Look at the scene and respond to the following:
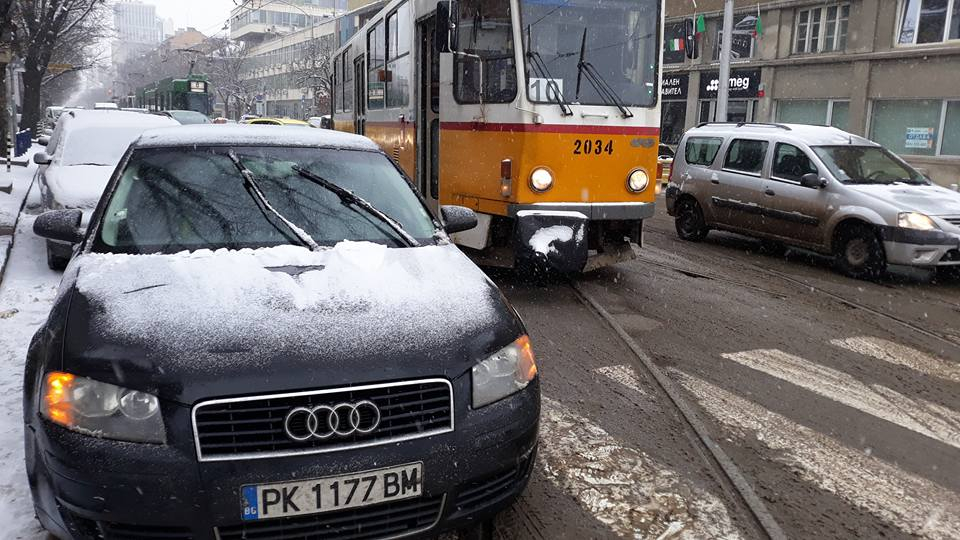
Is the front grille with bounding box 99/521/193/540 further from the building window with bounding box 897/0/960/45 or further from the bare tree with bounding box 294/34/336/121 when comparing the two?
the bare tree with bounding box 294/34/336/121

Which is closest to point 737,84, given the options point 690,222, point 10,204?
point 690,222

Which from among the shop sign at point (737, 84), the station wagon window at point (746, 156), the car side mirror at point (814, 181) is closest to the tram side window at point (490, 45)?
the car side mirror at point (814, 181)

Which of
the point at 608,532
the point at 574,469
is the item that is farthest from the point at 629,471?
the point at 608,532

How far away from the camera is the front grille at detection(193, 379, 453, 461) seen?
100 inches

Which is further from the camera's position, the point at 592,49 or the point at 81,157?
the point at 81,157

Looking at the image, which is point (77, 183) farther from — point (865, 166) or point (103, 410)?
point (865, 166)

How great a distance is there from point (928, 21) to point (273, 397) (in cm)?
2769

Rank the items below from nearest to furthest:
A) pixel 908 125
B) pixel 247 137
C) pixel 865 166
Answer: pixel 247 137, pixel 865 166, pixel 908 125

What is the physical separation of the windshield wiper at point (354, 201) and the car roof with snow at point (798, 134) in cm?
813

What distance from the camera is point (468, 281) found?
11.4 ft

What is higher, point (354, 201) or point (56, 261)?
point (354, 201)

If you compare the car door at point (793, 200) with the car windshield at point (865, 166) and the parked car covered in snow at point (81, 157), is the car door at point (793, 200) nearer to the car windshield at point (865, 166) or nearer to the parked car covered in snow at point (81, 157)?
the car windshield at point (865, 166)

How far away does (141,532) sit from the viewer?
8.39ft

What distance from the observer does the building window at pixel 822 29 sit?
2720 centimetres
